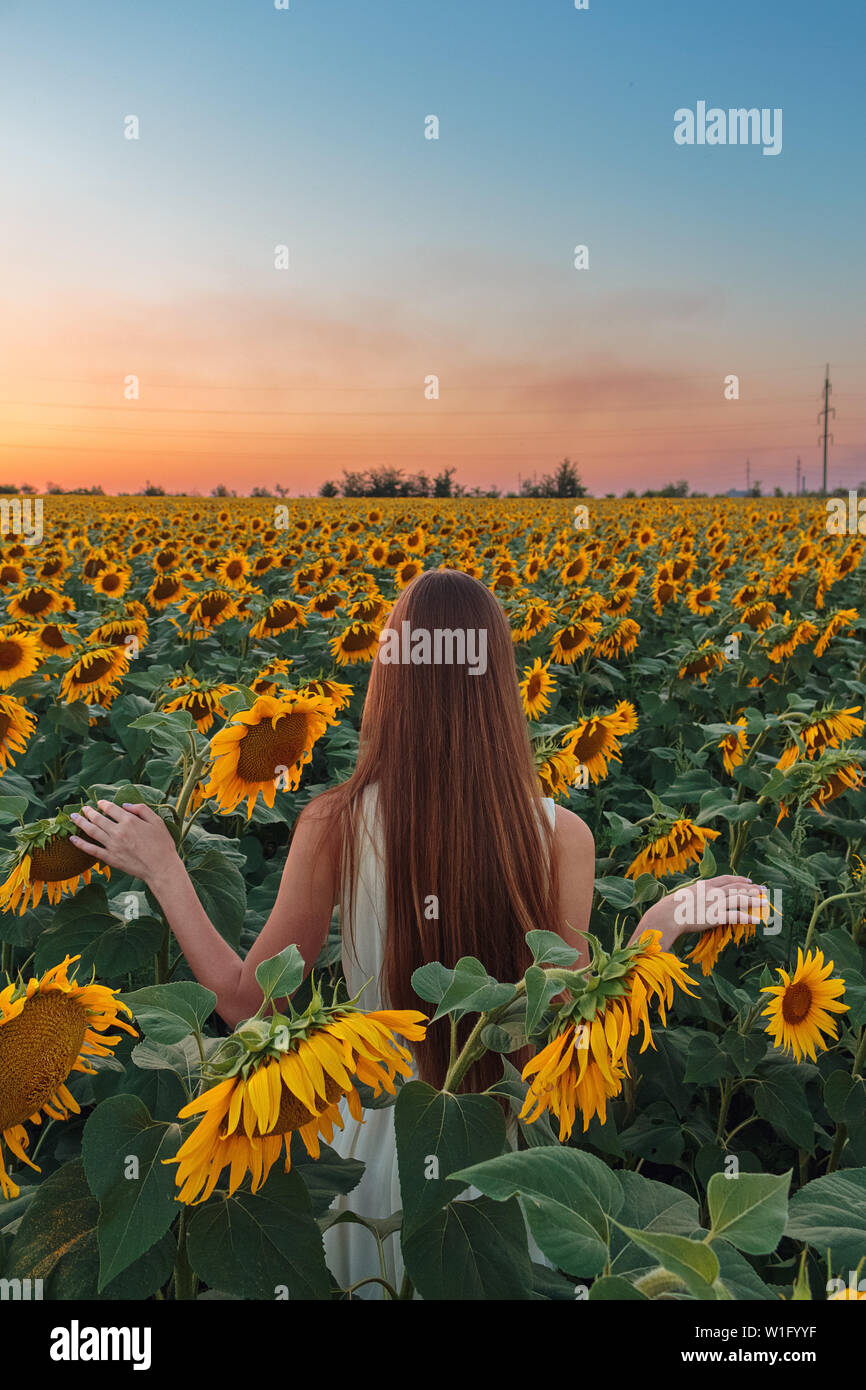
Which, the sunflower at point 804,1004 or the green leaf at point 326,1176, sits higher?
the green leaf at point 326,1176

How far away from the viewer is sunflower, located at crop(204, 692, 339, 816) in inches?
86.5

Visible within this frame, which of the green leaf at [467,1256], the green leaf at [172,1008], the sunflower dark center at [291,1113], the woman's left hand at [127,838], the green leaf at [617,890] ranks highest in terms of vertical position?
the woman's left hand at [127,838]

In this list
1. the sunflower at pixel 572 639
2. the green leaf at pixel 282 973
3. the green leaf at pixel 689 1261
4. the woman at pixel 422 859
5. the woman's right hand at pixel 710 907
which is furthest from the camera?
the sunflower at pixel 572 639

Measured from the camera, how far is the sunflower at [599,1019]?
1.24 m

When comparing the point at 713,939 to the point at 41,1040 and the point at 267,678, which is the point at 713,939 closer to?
the point at 41,1040

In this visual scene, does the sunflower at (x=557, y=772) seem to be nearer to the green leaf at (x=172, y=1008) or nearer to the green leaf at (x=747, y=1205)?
the green leaf at (x=172, y=1008)

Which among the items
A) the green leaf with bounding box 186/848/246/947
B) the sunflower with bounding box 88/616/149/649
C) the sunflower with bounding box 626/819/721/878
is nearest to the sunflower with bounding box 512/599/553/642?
the sunflower with bounding box 88/616/149/649

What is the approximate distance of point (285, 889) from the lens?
7.14 feet

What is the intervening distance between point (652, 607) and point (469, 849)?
8.55 m

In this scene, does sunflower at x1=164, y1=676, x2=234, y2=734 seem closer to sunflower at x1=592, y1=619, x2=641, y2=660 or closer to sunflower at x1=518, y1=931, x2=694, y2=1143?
sunflower at x1=518, y1=931, x2=694, y2=1143


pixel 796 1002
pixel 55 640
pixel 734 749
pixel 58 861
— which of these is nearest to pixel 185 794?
pixel 58 861

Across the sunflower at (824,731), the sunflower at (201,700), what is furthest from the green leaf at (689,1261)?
the sunflower at (824,731)

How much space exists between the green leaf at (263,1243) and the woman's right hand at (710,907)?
804mm
